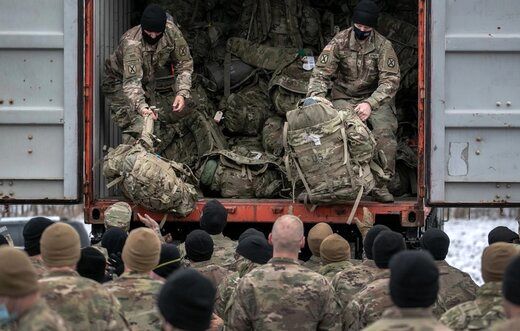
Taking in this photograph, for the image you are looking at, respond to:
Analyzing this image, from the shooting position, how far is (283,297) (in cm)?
608

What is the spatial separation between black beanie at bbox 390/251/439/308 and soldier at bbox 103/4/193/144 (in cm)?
530

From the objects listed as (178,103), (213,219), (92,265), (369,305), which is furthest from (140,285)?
(178,103)

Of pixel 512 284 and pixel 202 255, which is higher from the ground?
pixel 512 284

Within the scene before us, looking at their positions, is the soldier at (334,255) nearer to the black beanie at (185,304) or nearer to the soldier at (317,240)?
the soldier at (317,240)

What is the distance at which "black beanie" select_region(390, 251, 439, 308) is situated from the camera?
177 inches

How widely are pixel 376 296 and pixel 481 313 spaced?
0.90m

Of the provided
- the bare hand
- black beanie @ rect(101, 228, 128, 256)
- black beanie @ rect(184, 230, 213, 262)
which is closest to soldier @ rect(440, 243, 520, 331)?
black beanie @ rect(184, 230, 213, 262)

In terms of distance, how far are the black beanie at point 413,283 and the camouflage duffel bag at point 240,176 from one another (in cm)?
548

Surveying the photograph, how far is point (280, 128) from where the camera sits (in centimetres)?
1070

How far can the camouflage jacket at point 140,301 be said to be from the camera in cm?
586

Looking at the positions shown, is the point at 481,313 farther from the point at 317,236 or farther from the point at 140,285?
the point at 317,236

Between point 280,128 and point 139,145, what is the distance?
5.31 feet

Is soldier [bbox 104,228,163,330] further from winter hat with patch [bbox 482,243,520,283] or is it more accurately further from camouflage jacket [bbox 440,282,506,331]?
winter hat with patch [bbox 482,243,520,283]

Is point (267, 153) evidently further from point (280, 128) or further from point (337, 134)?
point (337, 134)
